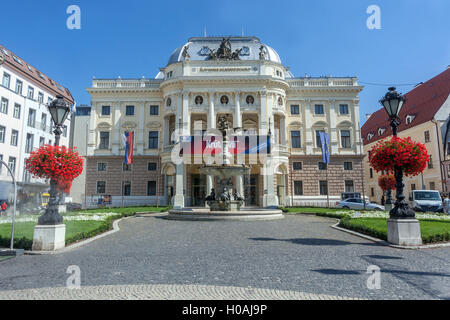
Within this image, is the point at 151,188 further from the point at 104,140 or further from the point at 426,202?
the point at 426,202

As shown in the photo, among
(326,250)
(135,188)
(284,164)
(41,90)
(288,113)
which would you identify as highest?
(41,90)

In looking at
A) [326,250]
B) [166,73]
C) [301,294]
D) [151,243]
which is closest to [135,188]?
[166,73]

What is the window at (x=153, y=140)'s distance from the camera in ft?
135

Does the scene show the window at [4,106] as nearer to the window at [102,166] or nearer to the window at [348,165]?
the window at [102,166]

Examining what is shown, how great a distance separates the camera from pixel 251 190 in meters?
38.4

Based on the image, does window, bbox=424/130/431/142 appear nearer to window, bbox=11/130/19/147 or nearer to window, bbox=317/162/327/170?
window, bbox=317/162/327/170

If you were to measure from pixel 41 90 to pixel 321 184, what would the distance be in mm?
42882

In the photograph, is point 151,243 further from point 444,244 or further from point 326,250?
point 444,244

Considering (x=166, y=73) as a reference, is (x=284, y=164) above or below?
below

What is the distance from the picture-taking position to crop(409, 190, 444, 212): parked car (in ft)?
94.3

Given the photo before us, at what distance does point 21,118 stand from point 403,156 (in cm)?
4391

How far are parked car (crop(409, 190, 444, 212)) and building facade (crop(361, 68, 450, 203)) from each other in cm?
966
